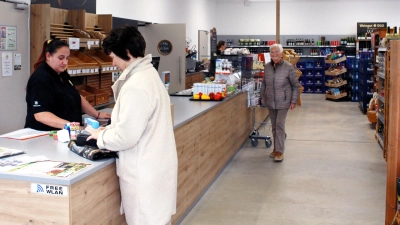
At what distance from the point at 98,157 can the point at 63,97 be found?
1167mm

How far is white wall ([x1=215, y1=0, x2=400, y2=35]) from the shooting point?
1838 cm

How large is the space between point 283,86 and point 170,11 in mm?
6723

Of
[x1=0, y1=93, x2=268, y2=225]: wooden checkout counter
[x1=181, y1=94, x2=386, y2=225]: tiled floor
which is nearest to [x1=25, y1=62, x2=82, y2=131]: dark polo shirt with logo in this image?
[x1=0, y1=93, x2=268, y2=225]: wooden checkout counter

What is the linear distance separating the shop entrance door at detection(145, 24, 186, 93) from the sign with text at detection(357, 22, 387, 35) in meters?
9.26

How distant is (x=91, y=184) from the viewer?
9.12 ft

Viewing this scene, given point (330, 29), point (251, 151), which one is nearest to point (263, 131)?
point (251, 151)

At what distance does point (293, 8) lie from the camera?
757 inches

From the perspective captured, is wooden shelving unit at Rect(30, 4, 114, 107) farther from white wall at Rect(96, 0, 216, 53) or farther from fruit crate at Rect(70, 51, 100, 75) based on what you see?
white wall at Rect(96, 0, 216, 53)

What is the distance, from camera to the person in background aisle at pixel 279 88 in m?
7.13

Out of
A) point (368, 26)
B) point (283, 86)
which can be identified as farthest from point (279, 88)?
point (368, 26)

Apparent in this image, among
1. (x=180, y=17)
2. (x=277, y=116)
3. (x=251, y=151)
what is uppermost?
(x=180, y=17)

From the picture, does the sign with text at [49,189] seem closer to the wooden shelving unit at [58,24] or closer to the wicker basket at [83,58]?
the wooden shelving unit at [58,24]

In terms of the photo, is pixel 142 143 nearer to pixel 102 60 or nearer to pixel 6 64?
pixel 6 64

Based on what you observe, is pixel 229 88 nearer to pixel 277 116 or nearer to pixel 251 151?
pixel 277 116
